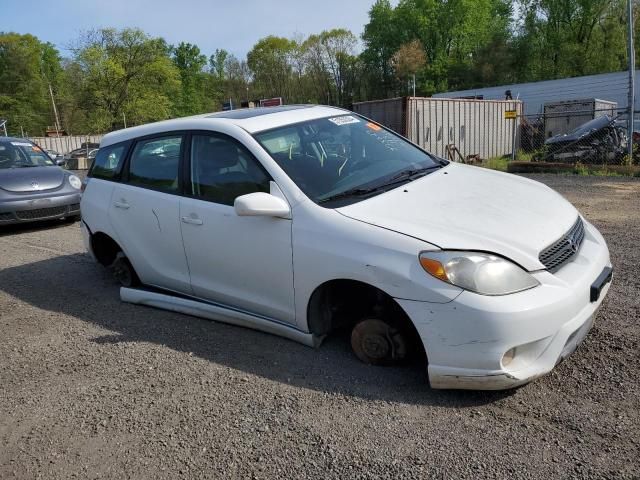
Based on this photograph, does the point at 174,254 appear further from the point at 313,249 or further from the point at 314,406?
the point at 314,406

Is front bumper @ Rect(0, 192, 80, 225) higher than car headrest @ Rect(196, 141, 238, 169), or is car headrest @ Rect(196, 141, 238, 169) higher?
car headrest @ Rect(196, 141, 238, 169)

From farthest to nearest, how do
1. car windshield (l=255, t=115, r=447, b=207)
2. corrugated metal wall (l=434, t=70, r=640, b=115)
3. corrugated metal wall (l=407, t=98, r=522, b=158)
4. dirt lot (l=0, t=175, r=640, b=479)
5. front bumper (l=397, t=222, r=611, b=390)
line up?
corrugated metal wall (l=434, t=70, r=640, b=115)
corrugated metal wall (l=407, t=98, r=522, b=158)
car windshield (l=255, t=115, r=447, b=207)
front bumper (l=397, t=222, r=611, b=390)
dirt lot (l=0, t=175, r=640, b=479)

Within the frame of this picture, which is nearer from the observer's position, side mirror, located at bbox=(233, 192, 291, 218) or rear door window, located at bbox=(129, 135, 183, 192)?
side mirror, located at bbox=(233, 192, 291, 218)

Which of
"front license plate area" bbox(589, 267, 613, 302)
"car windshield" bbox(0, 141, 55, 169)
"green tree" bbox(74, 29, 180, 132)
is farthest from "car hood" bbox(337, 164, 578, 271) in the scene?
"green tree" bbox(74, 29, 180, 132)

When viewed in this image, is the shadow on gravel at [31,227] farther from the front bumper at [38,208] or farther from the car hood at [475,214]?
the car hood at [475,214]

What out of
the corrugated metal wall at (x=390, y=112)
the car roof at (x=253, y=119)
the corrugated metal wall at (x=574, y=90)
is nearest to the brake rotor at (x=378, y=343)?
the car roof at (x=253, y=119)

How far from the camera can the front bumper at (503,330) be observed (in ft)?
8.54

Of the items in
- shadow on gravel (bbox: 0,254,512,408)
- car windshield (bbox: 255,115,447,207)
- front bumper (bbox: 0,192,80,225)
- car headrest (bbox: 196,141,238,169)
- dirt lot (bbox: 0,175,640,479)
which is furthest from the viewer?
front bumper (bbox: 0,192,80,225)

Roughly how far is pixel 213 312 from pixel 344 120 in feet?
6.22

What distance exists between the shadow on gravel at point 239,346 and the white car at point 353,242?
131 millimetres

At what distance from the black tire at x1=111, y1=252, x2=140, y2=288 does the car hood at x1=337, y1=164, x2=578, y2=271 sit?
8.83 feet

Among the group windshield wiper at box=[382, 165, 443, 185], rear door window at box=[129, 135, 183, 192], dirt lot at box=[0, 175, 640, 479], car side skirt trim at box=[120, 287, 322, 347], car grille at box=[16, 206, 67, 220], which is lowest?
dirt lot at box=[0, 175, 640, 479]

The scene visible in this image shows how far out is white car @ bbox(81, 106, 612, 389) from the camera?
2695mm

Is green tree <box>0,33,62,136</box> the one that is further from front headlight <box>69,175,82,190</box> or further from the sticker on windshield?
the sticker on windshield
